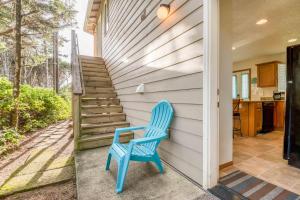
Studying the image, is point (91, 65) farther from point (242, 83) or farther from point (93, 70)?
point (242, 83)

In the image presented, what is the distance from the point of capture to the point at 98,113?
4000 mm

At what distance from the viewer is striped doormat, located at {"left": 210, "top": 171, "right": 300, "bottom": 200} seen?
160cm

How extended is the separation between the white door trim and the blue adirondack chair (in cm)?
57

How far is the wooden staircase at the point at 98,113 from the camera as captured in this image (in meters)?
3.37

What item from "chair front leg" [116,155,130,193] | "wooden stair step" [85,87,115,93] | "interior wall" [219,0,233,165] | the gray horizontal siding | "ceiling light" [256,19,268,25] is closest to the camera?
"chair front leg" [116,155,130,193]

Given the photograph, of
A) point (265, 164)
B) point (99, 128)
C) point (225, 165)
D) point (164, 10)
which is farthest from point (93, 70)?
point (265, 164)

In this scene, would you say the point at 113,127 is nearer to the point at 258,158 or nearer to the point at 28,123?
the point at 258,158

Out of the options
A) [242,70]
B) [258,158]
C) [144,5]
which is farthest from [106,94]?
[242,70]

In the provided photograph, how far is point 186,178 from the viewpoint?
6.67 feet

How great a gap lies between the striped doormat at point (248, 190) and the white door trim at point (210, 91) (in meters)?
0.15

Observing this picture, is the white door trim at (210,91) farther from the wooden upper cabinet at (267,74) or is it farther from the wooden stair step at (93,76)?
the wooden upper cabinet at (267,74)

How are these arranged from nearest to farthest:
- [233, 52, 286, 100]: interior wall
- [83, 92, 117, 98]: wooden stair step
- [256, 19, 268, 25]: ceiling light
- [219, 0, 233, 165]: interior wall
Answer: [219, 0, 233, 165]: interior wall → [256, 19, 268, 25]: ceiling light → [83, 92, 117, 98]: wooden stair step → [233, 52, 286, 100]: interior wall

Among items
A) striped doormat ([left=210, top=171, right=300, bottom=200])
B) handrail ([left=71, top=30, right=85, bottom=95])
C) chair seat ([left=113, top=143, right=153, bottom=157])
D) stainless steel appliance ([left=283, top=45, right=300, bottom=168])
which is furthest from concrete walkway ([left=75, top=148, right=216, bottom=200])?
stainless steel appliance ([left=283, top=45, right=300, bottom=168])

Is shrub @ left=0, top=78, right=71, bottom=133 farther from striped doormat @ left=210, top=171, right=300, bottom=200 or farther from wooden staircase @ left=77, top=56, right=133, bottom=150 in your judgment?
striped doormat @ left=210, top=171, right=300, bottom=200
